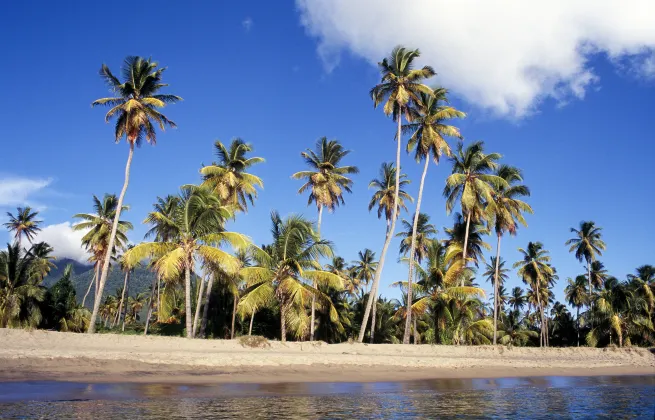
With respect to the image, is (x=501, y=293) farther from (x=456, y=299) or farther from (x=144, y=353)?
(x=144, y=353)

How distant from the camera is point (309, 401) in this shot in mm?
11211

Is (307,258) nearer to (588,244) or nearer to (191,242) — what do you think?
(191,242)

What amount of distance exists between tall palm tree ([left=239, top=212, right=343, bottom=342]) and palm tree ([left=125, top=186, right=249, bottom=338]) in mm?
2272

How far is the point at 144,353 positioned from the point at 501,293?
2736 inches

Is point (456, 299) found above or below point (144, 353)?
above

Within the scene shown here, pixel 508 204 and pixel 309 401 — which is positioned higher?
pixel 508 204

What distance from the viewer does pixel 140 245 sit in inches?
901

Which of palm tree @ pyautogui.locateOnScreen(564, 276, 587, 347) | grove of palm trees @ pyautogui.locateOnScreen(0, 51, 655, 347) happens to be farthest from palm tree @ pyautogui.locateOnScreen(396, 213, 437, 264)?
palm tree @ pyautogui.locateOnScreen(564, 276, 587, 347)

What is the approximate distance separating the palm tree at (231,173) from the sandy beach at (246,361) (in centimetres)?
1555

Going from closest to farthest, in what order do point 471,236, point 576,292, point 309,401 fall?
point 309,401 < point 471,236 < point 576,292

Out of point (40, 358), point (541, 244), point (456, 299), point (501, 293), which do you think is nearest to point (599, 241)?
point (541, 244)

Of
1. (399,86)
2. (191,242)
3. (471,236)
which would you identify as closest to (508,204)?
(471,236)

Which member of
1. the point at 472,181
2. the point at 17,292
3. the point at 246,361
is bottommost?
the point at 246,361

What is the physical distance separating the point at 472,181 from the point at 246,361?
23.3 meters
